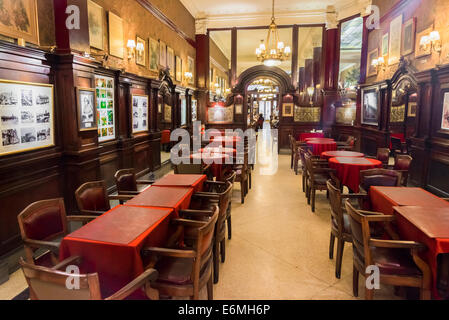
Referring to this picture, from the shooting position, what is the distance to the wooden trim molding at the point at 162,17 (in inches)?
275

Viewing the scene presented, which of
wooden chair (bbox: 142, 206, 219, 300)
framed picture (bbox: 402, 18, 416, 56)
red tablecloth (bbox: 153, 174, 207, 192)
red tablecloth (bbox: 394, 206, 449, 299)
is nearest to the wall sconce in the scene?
red tablecloth (bbox: 153, 174, 207, 192)

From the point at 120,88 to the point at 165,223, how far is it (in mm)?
4088

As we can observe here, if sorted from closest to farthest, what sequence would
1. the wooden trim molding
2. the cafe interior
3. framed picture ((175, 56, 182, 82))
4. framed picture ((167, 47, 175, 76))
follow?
the cafe interior < the wooden trim molding < framed picture ((167, 47, 175, 76)) < framed picture ((175, 56, 182, 82))

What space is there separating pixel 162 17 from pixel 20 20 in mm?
5139

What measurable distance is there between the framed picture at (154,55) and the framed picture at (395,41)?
5.94 m

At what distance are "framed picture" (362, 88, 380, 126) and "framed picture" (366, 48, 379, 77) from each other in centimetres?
50

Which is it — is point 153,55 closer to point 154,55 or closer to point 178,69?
point 154,55

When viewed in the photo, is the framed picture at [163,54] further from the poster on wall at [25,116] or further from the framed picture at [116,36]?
the poster on wall at [25,116]

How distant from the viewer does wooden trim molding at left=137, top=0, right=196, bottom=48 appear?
6.99 m

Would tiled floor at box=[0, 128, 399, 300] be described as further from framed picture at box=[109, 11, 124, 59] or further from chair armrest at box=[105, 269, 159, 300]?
framed picture at box=[109, 11, 124, 59]

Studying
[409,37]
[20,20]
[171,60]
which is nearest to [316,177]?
[409,37]

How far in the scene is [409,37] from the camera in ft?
22.4
